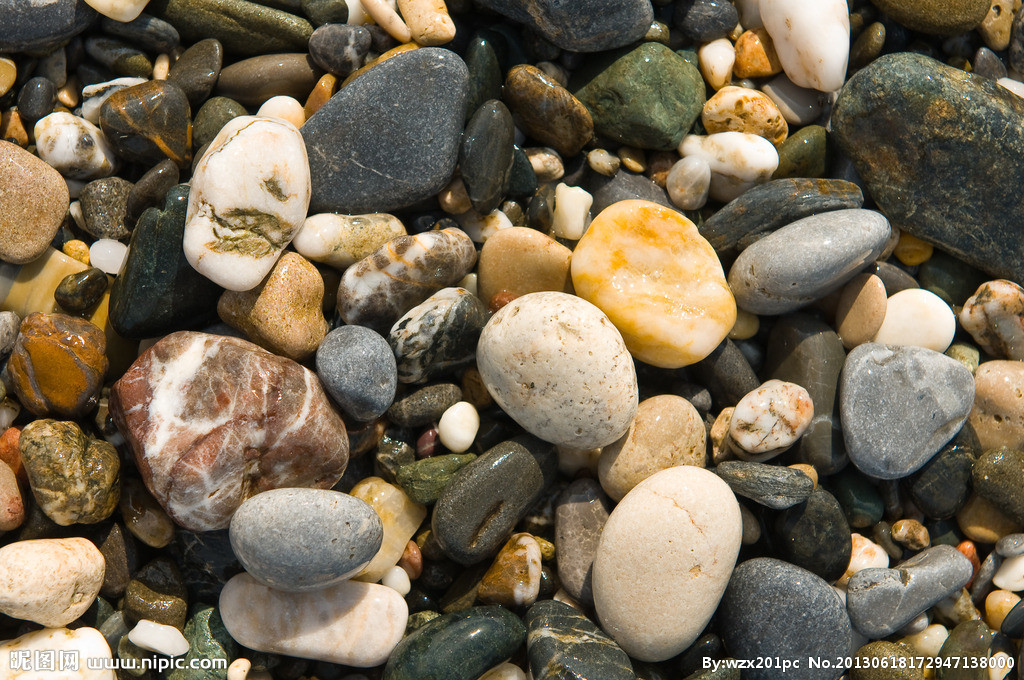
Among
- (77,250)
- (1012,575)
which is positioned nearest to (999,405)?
(1012,575)

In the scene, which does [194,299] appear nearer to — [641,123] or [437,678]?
[437,678]

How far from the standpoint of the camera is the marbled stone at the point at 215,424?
282 cm

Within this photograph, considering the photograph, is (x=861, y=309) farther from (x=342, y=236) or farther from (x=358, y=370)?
(x=342, y=236)

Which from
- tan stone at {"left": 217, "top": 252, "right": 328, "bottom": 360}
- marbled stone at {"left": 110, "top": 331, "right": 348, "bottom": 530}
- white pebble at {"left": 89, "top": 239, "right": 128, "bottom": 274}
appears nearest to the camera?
marbled stone at {"left": 110, "top": 331, "right": 348, "bottom": 530}

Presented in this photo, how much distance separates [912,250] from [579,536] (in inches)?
91.5

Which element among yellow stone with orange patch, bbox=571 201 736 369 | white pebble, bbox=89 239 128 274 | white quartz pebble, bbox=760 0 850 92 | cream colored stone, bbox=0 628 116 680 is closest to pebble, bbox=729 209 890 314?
yellow stone with orange patch, bbox=571 201 736 369

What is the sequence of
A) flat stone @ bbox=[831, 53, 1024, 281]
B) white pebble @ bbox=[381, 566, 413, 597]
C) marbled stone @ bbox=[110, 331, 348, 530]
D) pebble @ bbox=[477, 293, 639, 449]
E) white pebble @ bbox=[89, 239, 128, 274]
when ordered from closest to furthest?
marbled stone @ bbox=[110, 331, 348, 530], pebble @ bbox=[477, 293, 639, 449], white pebble @ bbox=[381, 566, 413, 597], white pebble @ bbox=[89, 239, 128, 274], flat stone @ bbox=[831, 53, 1024, 281]

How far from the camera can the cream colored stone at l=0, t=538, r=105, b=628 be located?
8.82ft

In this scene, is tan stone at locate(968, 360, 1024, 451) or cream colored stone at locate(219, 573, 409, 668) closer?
cream colored stone at locate(219, 573, 409, 668)

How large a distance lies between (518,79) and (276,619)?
2.72m

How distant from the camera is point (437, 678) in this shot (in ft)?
9.27

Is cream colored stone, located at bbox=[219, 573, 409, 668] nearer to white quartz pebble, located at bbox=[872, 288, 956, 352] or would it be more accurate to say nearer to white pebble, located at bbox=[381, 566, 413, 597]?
white pebble, located at bbox=[381, 566, 413, 597]

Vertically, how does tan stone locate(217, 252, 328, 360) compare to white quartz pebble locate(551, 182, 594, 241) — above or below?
below

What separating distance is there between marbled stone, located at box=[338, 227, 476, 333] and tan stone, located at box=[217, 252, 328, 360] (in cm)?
15
